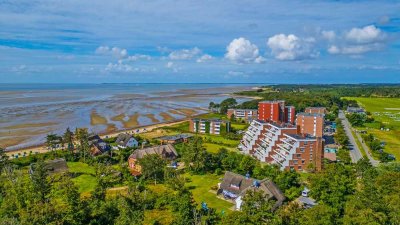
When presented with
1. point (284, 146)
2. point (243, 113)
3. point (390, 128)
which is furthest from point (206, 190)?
point (390, 128)

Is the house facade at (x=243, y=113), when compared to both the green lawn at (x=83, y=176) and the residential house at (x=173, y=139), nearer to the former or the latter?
the residential house at (x=173, y=139)

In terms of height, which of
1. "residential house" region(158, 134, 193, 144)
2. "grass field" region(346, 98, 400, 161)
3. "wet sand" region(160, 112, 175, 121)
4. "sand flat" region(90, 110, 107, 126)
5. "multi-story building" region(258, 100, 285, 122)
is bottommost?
"grass field" region(346, 98, 400, 161)

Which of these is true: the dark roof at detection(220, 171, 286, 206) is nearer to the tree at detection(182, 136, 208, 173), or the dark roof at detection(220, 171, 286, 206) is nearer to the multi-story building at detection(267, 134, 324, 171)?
the tree at detection(182, 136, 208, 173)

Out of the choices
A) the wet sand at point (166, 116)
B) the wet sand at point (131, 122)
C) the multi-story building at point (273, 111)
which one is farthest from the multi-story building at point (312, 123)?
the wet sand at point (131, 122)

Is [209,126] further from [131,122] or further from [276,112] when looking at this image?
[131,122]

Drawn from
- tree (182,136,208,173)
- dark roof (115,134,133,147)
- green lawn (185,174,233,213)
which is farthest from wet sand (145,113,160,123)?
green lawn (185,174,233,213)

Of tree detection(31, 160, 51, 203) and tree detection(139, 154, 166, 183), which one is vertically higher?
tree detection(31, 160, 51, 203)

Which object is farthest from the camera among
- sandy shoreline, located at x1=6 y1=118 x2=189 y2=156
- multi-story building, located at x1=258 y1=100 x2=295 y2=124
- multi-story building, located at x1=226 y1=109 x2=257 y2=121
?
multi-story building, located at x1=226 y1=109 x2=257 y2=121
